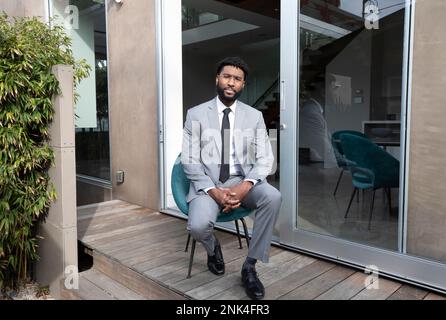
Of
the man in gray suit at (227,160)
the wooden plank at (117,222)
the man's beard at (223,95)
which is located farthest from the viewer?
the wooden plank at (117,222)

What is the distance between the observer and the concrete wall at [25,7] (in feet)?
16.4

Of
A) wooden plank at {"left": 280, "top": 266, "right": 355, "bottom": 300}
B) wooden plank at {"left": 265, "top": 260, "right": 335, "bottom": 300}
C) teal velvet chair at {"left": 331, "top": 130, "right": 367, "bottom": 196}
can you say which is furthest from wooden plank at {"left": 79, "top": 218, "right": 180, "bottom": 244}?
teal velvet chair at {"left": 331, "top": 130, "right": 367, "bottom": 196}

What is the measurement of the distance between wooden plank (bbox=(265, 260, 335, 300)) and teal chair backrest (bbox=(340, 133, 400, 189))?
62 cm

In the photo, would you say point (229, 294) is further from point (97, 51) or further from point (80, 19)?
point (80, 19)

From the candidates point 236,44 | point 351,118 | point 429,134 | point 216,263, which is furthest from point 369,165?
point 236,44

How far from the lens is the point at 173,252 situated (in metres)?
2.62

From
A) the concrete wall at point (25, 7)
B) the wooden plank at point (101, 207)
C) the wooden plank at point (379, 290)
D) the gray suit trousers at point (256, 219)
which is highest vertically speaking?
the concrete wall at point (25, 7)

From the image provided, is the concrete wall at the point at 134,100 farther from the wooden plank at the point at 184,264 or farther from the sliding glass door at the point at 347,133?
the sliding glass door at the point at 347,133

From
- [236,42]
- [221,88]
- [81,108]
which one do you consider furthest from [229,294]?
[236,42]

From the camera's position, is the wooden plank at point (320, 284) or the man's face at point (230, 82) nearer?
the wooden plank at point (320, 284)

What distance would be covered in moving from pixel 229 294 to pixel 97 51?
350cm

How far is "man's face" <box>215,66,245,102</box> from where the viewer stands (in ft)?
7.18

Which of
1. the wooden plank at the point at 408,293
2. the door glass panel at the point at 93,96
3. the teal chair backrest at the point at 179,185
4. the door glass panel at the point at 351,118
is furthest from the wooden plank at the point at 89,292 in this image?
the door glass panel at the point at 93,96

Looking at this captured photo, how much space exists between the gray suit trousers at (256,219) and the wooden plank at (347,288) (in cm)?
39
